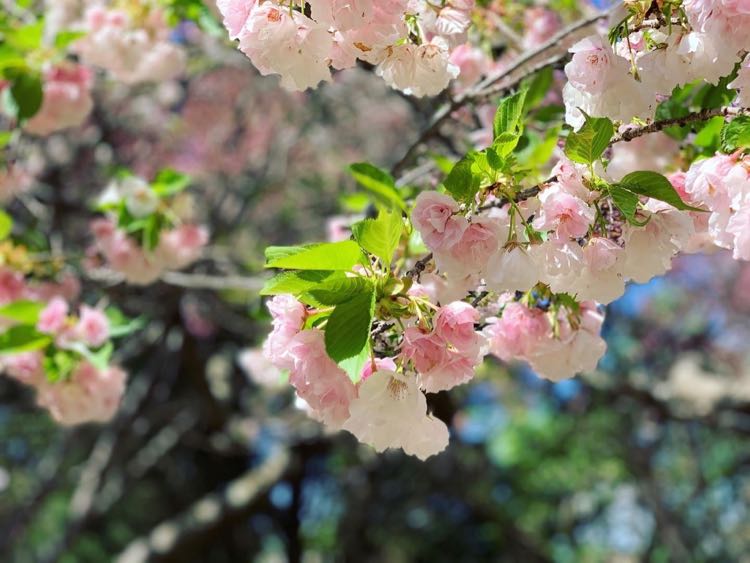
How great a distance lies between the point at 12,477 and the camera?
23.1 feet

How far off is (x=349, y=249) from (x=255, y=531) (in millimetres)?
6347

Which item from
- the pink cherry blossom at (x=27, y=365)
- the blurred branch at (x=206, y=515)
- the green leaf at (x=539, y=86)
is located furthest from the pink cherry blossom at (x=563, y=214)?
the blurred branch at (x=206, y=515)

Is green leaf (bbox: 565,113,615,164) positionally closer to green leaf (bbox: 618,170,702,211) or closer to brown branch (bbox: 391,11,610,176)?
green leaf (bbox: 618,170,702,211)

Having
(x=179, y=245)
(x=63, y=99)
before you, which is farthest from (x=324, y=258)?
(x=63, y=99)

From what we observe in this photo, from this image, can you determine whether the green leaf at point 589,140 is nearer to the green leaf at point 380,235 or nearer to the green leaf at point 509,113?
the green leaf at point 509,113

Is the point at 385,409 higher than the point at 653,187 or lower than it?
lower

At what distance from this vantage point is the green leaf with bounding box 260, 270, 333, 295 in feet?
3.02

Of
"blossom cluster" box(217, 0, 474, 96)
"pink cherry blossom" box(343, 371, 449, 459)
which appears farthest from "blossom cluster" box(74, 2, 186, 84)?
"pink cherry blossom" box(343, 371, 449, 459)

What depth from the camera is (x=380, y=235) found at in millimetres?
961

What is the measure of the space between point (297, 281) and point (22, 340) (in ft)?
3.87

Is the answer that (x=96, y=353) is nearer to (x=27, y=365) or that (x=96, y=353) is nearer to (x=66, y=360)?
(x=66, y=360)

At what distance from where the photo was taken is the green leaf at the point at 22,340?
69.9 inches

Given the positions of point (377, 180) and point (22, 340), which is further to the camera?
point (22, 340)

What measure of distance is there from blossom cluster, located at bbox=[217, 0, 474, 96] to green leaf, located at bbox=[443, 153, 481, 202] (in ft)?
0.70
